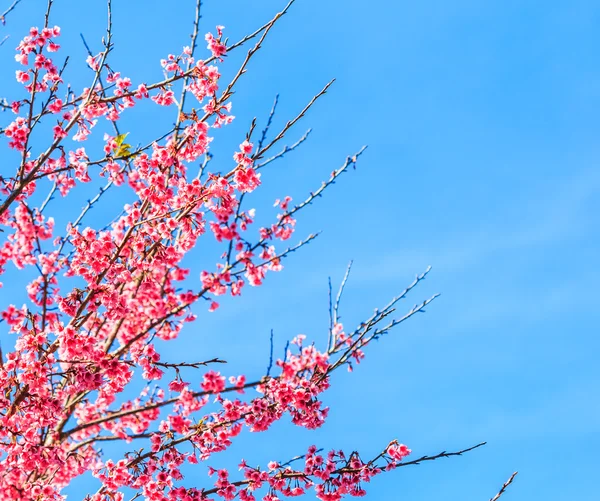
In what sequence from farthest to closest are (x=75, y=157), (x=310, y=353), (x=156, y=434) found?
(x=75, y=157), (x=156, y=434), (x=310, y=353)

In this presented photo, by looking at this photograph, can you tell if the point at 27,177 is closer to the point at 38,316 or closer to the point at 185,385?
the point at 38,316

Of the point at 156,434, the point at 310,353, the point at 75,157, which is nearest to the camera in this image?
the point at 310,353

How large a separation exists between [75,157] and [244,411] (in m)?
3.91

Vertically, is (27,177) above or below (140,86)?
below

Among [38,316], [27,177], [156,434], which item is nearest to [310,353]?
[156,434]

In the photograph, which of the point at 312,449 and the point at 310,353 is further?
the point at 312,449

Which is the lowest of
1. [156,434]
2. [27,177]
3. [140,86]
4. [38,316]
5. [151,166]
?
[156,434]

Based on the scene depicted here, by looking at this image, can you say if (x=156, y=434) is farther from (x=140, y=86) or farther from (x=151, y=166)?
(x=140, y=86)

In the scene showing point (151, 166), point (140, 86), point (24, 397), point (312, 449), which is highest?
point (140, 86)

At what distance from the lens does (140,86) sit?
8.82 meters

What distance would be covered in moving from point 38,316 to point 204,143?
311cm

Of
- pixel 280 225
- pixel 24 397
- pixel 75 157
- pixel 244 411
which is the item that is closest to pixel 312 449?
pixel 244 411

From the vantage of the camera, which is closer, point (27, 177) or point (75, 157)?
point (27, 177)

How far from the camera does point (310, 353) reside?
753 centimetres
